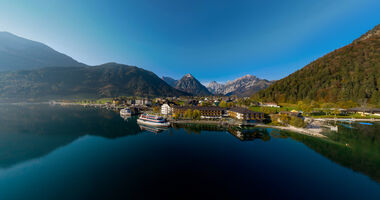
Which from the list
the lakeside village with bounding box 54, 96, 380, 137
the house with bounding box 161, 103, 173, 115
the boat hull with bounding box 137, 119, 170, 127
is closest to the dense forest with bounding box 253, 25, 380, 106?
the lakeside village with bounding box 54, 96, 380, 137

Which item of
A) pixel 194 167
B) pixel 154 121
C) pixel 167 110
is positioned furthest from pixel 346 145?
pixel 167 110

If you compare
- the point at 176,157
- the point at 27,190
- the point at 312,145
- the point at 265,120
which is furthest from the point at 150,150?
the point at 265,120

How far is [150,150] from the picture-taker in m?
34.2

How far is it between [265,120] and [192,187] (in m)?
58.1

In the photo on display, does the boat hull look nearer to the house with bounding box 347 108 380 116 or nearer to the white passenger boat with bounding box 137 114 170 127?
the white passenger boat with bounding box 137 114 170 127

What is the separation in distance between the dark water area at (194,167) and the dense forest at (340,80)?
78.1 meters

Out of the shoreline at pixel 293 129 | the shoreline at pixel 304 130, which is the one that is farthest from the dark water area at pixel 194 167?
the shoreline at pixel 293 129

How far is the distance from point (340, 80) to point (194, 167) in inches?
6390

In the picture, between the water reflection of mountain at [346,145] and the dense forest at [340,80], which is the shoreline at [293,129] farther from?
the dense forest at [340,80]

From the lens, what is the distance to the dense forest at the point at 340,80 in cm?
9094

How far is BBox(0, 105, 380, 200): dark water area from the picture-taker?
19422 mm

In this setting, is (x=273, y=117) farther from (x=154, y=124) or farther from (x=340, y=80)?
(x=340, y=80)

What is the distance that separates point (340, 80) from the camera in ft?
363

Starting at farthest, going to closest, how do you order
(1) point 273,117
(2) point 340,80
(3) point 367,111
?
(2) point 340,80 → (3) point 367,111 → (1) point 273,117
